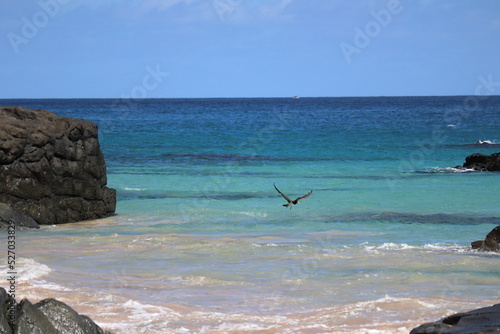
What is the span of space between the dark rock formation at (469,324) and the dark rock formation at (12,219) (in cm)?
986

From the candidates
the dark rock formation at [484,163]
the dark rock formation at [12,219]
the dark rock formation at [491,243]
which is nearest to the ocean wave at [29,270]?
the dark rock formation at [12,219]

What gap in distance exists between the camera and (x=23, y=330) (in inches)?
256

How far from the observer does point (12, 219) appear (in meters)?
14.6

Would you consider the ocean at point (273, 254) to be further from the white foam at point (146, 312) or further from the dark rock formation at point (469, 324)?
the dark rock formation at point (469, 324)

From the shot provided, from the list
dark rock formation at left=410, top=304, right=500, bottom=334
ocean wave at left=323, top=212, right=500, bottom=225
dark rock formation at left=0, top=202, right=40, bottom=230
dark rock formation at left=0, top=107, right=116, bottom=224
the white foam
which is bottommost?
the white foam

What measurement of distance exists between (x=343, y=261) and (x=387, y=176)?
15.4 metres

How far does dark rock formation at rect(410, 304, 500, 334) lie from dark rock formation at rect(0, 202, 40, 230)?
986 cm

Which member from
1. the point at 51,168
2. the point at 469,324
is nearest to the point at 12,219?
the point at 51,168

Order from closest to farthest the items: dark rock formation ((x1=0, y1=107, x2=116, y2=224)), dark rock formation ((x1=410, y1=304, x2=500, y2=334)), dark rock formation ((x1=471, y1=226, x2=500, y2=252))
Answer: dark rock formation ((x1=410, y1=304, x2=500, y2=334)) < dark rock formation ((x1=471, y1=226, x2=500, y2=252)) < dark rock formation ((x1=0, y1=107, x2=116, y2=224))

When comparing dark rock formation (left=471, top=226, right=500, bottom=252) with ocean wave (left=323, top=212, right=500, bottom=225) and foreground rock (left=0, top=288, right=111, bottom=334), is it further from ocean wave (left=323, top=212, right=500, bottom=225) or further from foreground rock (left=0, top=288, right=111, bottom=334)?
foreground rock (left=0, top=288, right=111, bottom=334)

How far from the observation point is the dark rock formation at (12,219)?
A: 14.4 meters

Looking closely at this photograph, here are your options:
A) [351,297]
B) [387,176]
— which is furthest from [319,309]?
[387,176]

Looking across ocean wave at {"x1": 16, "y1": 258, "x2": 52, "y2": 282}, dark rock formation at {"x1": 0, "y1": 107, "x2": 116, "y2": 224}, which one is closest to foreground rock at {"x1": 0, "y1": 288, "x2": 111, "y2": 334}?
ocean wave at {"x1": 16, "y1": 258, "x2": 52, "y2": 282}

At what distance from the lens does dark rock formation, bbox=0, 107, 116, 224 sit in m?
15.3
